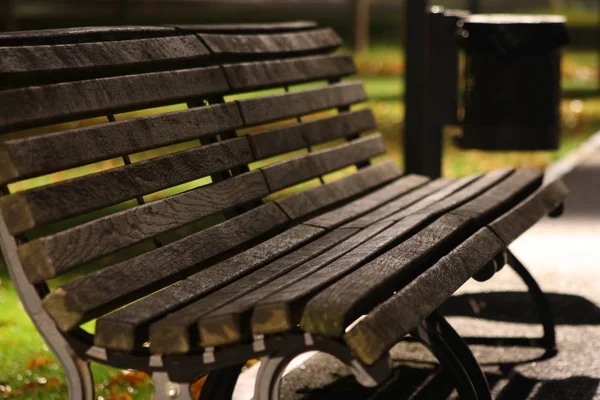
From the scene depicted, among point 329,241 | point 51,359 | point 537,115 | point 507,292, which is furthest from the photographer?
point 537,115

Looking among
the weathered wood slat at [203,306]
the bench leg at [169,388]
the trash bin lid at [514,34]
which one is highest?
the trash bin lid at [514,34]

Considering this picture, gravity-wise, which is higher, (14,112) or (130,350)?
(14,112)

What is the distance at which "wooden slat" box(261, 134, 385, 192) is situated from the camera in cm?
368

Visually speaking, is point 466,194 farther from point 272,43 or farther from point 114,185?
point 114,185

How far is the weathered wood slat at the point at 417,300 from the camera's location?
231cm

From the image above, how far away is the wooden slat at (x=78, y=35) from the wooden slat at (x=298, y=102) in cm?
39

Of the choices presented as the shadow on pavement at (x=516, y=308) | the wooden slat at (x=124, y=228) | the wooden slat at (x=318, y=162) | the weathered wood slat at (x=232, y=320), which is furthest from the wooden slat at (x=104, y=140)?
the shadow on pavement at (x=516, y=308)

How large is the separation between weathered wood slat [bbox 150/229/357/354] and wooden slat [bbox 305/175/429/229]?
44 centimetres

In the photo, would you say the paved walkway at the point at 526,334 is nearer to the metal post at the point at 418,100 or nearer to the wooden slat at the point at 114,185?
the metal post at the point at 418,100

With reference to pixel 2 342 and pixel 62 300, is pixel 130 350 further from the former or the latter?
pixel 2 342

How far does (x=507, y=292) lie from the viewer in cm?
501

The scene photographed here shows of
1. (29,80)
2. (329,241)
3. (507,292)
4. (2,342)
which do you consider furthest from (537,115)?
(29,80)

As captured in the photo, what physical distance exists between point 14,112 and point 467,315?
2601 mm

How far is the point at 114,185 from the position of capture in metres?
2.79
